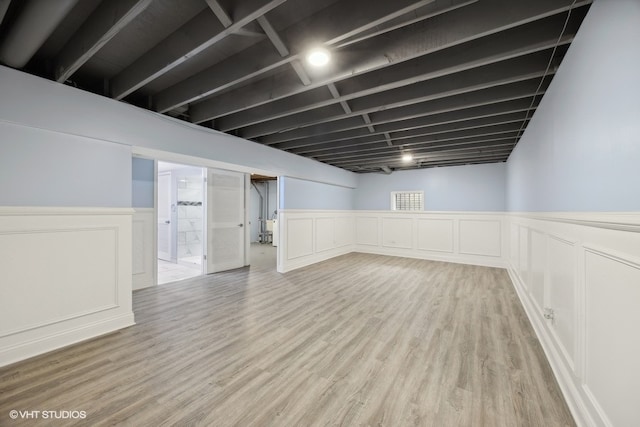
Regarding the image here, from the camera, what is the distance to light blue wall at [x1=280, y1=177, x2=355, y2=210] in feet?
17.1

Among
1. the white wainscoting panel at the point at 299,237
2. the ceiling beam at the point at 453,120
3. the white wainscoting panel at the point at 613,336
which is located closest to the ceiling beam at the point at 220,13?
the white wainscoting panel at the point at 613,336

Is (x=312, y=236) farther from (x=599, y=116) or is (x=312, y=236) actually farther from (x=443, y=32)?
(x=599, y=116)

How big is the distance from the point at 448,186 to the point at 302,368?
5.88 metres

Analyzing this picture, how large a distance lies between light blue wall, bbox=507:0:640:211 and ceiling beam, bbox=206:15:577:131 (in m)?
0.19

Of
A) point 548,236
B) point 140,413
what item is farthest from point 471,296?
point 140,413

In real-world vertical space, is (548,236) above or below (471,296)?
above

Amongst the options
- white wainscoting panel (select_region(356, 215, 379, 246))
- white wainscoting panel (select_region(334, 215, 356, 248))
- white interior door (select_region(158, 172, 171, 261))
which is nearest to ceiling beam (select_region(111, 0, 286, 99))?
white interior door (select_region(158, 172, 171, 261))

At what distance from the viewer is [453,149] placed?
15.4ft

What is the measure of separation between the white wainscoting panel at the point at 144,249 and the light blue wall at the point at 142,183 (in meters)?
0.12

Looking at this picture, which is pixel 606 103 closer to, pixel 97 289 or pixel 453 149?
pixel 453 149

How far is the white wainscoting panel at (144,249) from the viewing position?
395 cm

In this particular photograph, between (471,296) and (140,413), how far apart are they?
4037mm

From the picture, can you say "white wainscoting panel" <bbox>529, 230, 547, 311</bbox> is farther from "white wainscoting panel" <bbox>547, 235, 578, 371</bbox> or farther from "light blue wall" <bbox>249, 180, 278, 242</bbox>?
"light blue wall" <bbox>249, 180, 278, 242</bbox>

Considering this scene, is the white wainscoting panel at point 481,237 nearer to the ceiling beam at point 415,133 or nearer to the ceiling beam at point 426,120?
the ceiling beam at point 415,133
